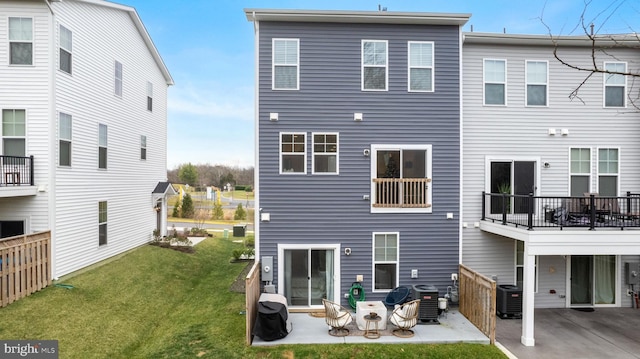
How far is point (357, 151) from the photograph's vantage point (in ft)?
32.6

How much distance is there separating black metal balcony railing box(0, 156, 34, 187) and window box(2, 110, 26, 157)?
315 millimetres

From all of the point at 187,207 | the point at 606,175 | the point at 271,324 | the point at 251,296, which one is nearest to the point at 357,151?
the point at 251,296

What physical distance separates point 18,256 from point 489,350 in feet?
39.0

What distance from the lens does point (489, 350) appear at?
7527 mm

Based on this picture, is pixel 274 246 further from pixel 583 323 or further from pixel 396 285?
pixel 583 323

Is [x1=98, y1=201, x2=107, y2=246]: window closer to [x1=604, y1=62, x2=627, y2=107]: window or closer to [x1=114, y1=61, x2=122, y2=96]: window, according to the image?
[x1=114, y1=61, x2=122, y2=96]: window

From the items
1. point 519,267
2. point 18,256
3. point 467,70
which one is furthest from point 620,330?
point 18,256

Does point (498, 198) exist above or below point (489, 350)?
above

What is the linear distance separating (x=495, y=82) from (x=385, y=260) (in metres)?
6.50

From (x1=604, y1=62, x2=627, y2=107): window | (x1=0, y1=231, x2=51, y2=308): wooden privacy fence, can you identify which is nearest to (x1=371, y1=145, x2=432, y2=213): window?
(x1=604, y1=62, x2=627, y2=107): window

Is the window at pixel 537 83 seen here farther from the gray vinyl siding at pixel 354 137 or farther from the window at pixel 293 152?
the window at pixel 293 152

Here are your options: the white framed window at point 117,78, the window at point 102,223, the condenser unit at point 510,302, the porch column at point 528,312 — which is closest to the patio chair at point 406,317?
the porch column at point 528,312

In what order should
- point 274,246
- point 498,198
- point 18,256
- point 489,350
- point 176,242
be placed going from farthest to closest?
point 176,242 < point 498,198 < point 274,246 < point 18,256 < point 489,350

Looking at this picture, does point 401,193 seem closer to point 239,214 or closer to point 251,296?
point 251,296
